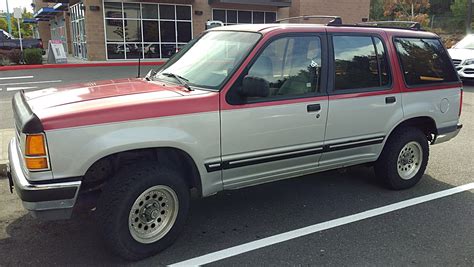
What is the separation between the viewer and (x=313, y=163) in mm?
4219

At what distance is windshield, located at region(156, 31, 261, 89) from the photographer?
3742 millimetres

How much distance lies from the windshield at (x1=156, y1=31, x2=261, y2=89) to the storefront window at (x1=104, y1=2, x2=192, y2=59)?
1837cm

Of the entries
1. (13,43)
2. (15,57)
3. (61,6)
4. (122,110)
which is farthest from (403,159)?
(61,6)

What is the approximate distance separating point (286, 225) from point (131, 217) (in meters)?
1.51

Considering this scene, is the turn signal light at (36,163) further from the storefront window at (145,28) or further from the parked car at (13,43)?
the parked car at (13,43)

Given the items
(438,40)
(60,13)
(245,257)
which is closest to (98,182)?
(245,257)

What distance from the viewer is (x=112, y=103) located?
321cm

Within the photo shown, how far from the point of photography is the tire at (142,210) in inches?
126

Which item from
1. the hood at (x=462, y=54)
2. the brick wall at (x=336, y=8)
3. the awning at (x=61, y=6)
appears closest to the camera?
the hood at (x=462, y=54)

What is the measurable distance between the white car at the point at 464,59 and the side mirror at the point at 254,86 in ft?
42.9

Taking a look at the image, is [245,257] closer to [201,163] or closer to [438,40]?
[201,163]

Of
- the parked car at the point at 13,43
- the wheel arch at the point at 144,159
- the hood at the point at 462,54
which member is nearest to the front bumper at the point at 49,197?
the wheel arch at the point at 144,159

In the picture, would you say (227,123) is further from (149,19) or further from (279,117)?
(149,19)

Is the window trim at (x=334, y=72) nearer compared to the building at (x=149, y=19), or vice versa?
the window trim at (x=334, y=72)
